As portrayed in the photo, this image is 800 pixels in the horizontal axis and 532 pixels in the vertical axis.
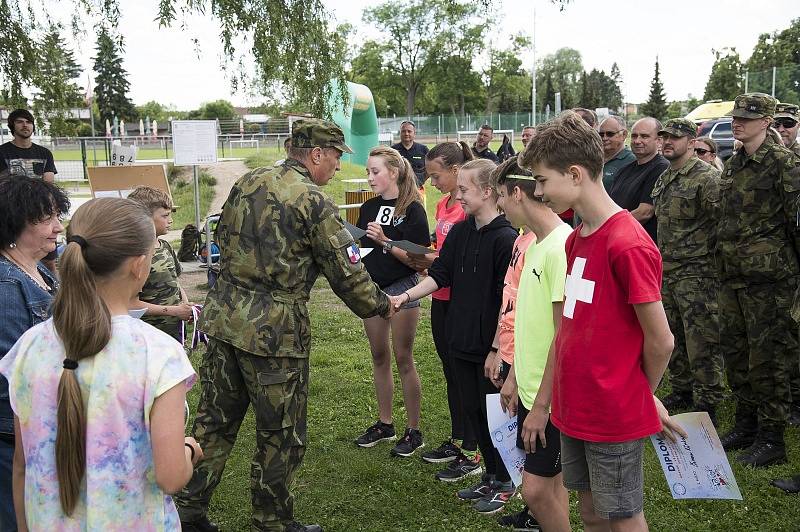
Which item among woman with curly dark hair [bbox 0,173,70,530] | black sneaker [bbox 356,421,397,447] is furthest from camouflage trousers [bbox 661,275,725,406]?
woman with curly dark hair [bbox 0,173,70,530]

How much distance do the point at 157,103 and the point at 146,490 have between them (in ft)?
306

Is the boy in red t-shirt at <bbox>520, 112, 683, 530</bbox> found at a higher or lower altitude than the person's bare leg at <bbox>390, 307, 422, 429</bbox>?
higher

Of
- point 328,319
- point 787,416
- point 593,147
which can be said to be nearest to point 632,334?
point 593,147

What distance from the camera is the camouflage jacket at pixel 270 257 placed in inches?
132

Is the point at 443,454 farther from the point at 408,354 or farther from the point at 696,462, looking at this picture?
the point at 696,462

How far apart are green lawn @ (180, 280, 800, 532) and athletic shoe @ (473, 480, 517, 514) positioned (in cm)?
5

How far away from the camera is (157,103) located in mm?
88250

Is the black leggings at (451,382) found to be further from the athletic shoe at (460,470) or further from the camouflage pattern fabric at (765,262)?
the camouflage pattern fabric at (765,262)

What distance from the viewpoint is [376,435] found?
522 cm

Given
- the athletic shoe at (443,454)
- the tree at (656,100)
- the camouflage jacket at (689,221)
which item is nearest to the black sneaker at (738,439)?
the camouflage jacket at (689,221)

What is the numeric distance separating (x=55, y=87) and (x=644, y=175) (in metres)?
6.19

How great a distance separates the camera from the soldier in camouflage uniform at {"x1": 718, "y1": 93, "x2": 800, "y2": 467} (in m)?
4.64

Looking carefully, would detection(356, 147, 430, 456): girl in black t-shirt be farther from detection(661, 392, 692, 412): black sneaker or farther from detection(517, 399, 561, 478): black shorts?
detection(661, 392, 692, 412): black sneaker

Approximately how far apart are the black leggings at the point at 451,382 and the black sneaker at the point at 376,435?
1.73 ft
